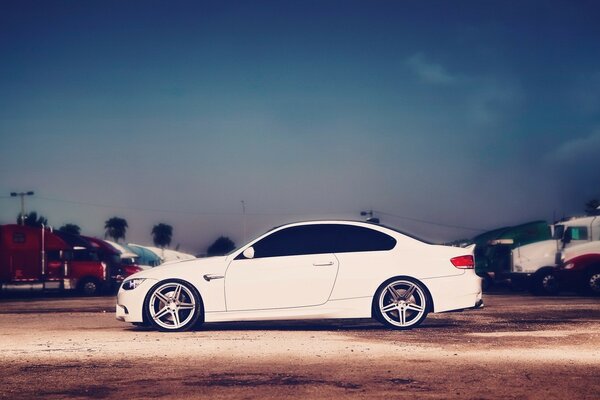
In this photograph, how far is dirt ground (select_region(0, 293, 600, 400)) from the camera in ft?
20.6

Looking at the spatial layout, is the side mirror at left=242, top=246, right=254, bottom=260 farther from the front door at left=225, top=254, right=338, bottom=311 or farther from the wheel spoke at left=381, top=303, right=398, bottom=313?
the wheel spoke at left=381, top=303, right=398, bottom=313

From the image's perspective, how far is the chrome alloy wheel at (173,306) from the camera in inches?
435

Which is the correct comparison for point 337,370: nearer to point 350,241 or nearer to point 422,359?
point 422,359

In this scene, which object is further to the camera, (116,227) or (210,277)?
(116,227)

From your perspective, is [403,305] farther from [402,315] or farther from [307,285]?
[307,285]

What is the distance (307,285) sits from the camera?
11.0 metres

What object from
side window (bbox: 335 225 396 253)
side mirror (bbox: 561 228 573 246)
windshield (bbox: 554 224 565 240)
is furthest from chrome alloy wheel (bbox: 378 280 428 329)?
windshield (bbox: 554 224 565 240)

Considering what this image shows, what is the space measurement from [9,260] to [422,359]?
27296 mm

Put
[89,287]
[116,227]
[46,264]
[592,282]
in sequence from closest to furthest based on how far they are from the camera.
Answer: [592,282] → [89,287] → [46,264] → [116,227]

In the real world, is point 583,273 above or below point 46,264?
below

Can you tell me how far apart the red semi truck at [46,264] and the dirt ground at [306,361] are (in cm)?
1961

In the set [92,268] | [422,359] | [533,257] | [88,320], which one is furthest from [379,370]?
[92,268]

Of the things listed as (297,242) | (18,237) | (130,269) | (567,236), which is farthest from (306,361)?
(18,237)

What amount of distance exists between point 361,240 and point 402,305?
1.07m
